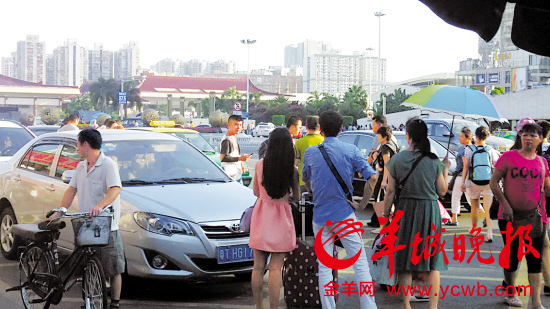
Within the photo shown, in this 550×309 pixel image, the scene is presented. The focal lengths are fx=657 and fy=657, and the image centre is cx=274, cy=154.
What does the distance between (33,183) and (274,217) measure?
350 cm

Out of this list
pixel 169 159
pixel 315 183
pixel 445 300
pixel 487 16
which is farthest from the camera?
pixel 169 159

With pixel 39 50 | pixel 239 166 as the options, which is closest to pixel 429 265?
pixel 239 166

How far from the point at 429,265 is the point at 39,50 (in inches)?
7385

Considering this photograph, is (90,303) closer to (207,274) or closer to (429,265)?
(207,274)

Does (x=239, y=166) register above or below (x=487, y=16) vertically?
below

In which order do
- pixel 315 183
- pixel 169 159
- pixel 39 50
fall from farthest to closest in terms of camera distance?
pixel 39 50 < pixel 169 159 < pixel 315 183

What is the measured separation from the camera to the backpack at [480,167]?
9172 millimetres

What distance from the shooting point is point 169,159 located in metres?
7.21

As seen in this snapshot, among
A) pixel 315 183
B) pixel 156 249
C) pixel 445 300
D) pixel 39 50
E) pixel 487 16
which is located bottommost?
pixel 445 300

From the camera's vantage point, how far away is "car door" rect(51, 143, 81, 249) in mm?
6719

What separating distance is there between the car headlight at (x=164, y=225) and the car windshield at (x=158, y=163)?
775mm

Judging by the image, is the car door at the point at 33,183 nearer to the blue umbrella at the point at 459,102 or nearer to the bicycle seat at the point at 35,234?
the bicycle seat at the point at 35,234

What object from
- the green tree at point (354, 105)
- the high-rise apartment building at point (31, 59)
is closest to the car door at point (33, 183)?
the green tree at point (354, 105)

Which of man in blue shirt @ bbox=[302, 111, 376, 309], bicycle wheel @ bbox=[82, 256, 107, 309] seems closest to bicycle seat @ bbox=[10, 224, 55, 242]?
bicycle wheel @ bbox=[82, 256, 107, 309]
